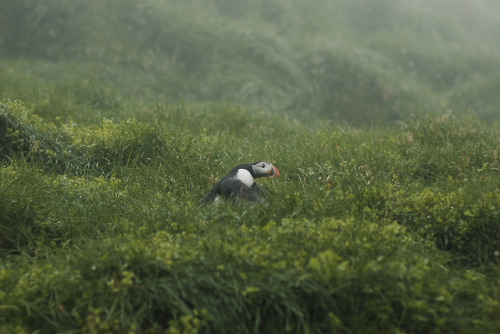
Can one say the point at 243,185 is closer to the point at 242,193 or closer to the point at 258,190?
the point at 242,193

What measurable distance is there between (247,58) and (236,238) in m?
10.2

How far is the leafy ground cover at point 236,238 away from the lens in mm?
2766

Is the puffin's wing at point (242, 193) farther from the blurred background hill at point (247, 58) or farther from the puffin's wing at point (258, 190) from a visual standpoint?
the blurred background hill at point (247, 58)

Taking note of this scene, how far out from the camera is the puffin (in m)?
3.93

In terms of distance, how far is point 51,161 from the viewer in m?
5.20

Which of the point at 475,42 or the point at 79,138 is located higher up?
the point at 475,42

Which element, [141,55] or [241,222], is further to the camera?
[141,55]

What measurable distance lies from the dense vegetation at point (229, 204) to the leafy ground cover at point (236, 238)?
0.02m

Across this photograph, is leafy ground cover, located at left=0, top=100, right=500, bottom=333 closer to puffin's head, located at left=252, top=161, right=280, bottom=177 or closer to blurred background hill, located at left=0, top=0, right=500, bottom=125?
puffin's head, located at left=252, top=161, right=280, bottom=177

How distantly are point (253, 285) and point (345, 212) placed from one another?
1292mm

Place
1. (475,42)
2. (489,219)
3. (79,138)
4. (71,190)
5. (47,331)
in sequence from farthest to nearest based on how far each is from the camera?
(475,42), (79,138), (71,190), (489,219), (47,331)

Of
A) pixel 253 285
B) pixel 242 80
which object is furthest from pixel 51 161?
pixel 242 80

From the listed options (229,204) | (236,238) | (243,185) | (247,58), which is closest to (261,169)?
(243,185)

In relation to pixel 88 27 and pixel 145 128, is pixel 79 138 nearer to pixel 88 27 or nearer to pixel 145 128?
pixel 145 128
